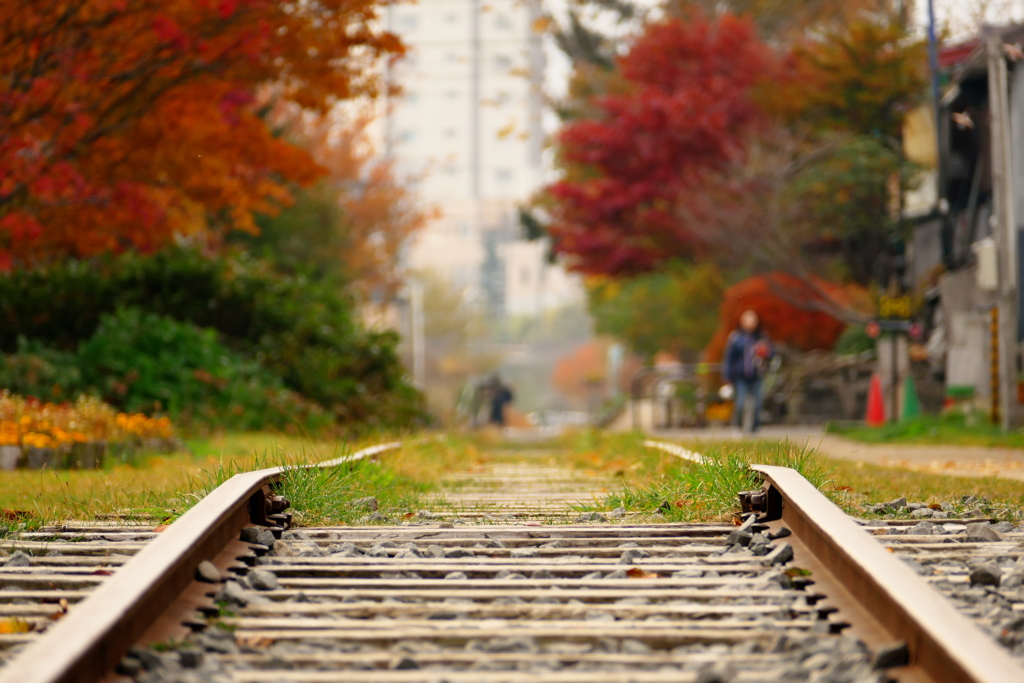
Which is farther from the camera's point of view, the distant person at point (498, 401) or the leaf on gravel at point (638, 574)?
the distant person at point (498, 401)

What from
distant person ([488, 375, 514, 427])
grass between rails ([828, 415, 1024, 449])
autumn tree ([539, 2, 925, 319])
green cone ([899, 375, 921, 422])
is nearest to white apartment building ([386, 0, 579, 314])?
distant person ([488, 375, 514, 427])

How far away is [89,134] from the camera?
40.3 ft

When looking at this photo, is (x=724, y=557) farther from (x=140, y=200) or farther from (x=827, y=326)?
(x=827, y=326)

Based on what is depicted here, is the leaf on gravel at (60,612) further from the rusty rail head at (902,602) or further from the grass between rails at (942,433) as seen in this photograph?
the grass between rails at (942,433)

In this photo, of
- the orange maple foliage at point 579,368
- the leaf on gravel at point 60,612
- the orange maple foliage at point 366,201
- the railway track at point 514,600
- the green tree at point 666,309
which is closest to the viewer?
the railway track at point 514,600

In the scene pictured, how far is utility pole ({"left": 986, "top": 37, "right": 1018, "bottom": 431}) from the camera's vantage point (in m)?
13.4

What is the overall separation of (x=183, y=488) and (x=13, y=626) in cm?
246

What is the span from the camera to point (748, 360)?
14.9 meters

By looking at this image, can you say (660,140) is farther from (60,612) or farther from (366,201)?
(60,612)

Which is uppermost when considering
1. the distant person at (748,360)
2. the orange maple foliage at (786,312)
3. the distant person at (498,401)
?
the orange maple foliage at (786,312)

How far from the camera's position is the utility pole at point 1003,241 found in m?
13.4

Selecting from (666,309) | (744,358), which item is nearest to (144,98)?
(744,358)

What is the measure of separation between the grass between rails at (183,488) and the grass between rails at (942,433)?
7.16 metres

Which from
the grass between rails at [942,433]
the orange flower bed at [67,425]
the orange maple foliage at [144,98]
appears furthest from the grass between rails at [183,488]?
the grass between rails at [942,433]
